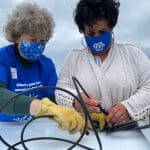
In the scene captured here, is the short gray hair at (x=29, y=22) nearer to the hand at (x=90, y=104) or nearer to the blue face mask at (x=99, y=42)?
the blue face mask at (x=99, y=42)

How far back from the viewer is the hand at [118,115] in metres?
1.13

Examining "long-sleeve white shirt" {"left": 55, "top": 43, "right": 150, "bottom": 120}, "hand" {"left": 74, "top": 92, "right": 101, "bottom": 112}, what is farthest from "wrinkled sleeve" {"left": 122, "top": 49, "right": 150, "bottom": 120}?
"hand" {"left": 74, "top": 92, "right": 101, "bottom": 112}

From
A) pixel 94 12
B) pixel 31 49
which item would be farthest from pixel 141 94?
pixel 31 49

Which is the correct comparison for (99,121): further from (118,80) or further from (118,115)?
(118,80)

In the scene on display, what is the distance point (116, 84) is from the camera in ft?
4.03

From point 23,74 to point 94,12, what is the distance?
381 mm

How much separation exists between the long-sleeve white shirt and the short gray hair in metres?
0.25

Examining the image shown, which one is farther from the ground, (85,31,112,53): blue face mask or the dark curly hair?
the dark curly hair

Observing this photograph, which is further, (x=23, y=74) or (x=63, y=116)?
(x=23, y=74)

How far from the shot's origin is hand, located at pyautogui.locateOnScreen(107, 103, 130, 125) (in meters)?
1.13

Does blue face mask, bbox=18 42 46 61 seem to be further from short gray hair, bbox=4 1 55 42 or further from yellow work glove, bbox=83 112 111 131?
yellow work glove, bbox=83 112 111 131

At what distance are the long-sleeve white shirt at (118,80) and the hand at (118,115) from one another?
2cm

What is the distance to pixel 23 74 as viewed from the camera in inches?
56.4

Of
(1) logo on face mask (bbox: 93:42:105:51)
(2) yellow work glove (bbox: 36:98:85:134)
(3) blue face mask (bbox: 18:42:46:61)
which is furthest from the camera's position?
(3) blue face mask (bbox: 18:42:46:61)
